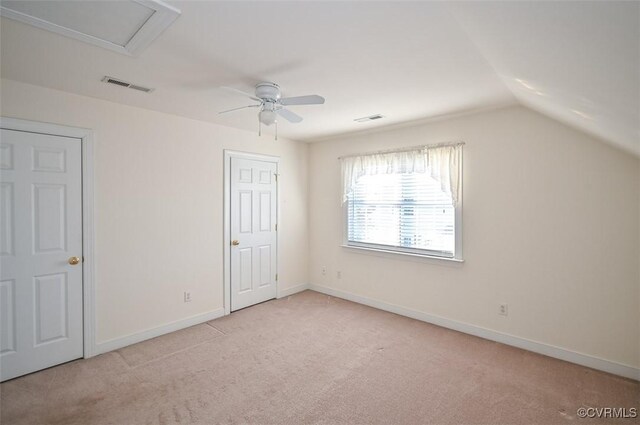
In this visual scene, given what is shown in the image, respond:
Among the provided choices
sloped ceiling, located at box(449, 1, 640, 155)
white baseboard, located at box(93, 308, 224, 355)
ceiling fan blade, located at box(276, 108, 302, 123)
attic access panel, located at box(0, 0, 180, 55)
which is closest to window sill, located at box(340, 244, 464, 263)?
sloped ceiling, located at box(449, 1, 640, 155)

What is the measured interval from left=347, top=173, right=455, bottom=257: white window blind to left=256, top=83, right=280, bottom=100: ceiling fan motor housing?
2.12m

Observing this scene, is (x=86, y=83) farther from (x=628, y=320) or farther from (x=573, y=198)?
(x=628, y=320)

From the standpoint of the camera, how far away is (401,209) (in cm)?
405

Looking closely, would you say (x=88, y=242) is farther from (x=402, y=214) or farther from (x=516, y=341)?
(x=516, y=341)

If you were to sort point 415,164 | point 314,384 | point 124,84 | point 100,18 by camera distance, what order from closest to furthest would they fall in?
point 100,18, point 314,384, point 124,84, point 415,164

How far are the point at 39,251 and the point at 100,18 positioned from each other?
7.15 ft

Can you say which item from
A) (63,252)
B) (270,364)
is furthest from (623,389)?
(63,252)

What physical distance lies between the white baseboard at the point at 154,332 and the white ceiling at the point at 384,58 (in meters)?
2.43

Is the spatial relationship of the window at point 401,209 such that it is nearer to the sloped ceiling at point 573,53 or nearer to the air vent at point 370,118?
the air vent at point 370,118

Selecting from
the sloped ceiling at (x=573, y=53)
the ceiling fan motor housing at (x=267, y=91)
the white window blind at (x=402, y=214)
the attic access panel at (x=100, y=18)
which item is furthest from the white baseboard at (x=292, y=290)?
the sloped ceiling at (x=573, y=53)

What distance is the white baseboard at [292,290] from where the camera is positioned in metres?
4.78

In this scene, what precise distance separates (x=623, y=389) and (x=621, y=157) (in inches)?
74.7

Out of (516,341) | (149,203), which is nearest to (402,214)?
(516,341)

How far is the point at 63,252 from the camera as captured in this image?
282cm
